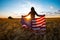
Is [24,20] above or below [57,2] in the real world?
below

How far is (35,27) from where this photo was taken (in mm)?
4426

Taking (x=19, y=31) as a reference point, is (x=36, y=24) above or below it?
above

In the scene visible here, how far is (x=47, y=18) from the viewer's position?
448cm

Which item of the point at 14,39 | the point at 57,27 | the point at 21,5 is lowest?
the point at 14,39

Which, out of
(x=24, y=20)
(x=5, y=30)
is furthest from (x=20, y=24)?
(x=5, y=30)

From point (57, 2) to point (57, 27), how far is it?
664 millimetres

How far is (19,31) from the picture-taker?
4410 mm

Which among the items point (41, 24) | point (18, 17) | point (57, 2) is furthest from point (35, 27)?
point (57, 2)

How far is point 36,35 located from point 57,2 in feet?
3.41

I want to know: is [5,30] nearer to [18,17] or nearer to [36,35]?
[18,17]

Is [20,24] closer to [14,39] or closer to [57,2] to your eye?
[14,39]

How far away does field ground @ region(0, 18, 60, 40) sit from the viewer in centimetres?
439

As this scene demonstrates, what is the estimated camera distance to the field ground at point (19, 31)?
439 centimetres

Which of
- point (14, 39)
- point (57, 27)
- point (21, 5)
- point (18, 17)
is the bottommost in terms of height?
point (14, 39)
